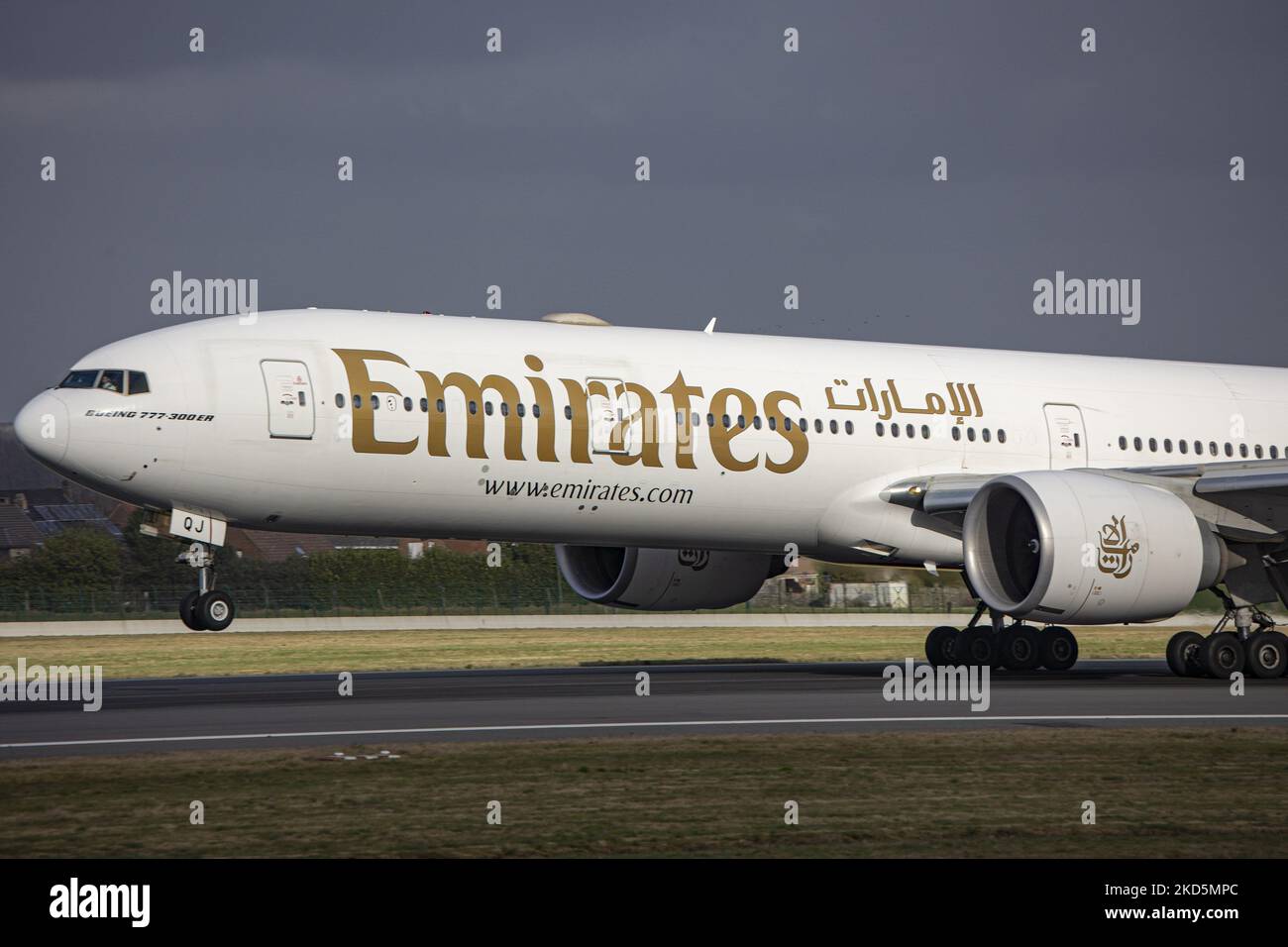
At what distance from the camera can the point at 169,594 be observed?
49594 millimetres

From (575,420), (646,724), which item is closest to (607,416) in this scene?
(575,420)

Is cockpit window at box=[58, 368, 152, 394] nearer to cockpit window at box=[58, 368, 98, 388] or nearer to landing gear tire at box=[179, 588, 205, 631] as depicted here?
cockpit window at box=[58, 368, 98, 388]

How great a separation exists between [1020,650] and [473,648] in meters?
12.4

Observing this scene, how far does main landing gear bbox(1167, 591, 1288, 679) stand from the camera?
2295 cm

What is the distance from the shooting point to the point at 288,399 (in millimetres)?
20109

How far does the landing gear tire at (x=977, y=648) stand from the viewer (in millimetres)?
25719

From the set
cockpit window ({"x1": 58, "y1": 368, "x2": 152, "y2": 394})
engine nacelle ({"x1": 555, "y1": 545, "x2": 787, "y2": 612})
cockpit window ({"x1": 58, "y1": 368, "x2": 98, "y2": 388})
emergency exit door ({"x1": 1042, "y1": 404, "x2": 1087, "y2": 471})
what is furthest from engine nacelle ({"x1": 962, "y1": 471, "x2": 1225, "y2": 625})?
cockpit window ({"x1": 58, "y1": 368, "x2": 98, "y2": 388})

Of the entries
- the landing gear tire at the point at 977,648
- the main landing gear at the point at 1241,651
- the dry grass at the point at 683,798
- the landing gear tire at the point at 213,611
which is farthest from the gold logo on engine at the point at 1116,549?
the landing gear tire at the point at 213,611

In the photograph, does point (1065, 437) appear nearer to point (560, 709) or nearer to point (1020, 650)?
point (1020, 650)

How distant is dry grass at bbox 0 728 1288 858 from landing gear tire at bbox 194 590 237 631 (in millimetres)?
5640
